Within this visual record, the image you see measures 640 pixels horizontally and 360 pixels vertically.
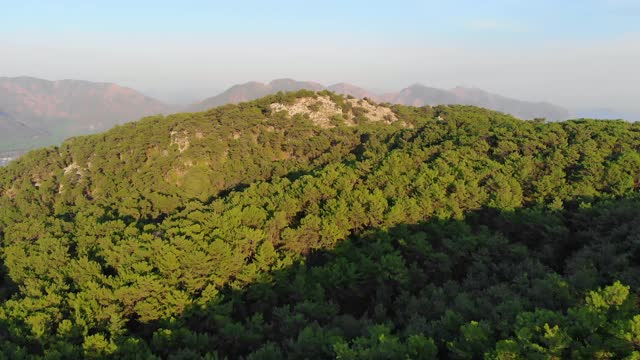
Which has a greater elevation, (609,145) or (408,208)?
(609,145)

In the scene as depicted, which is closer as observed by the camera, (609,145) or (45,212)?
(609,145)

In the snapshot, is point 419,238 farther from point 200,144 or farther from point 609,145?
point 200,144

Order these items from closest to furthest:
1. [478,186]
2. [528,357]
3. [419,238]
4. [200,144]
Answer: [528,357] → [419,238] → [478,186] → [200,144]

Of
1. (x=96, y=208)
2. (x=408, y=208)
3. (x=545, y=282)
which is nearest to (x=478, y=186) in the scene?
(x=408, y=208)

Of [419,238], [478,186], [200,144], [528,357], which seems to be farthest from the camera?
[200,144]

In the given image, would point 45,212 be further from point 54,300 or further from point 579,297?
point 579,297

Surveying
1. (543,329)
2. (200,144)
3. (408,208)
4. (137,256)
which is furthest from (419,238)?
(200,144)

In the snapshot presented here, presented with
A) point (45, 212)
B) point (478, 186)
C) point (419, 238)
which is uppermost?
point (478, 186)
